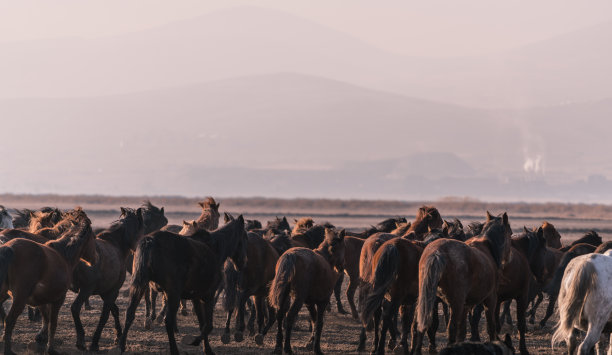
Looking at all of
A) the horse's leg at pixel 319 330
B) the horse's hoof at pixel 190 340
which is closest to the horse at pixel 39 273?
the horse's hoof at pixel 190 340

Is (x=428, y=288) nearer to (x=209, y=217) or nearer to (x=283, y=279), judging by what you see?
(x=283, y=279)

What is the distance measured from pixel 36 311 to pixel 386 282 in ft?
27.9

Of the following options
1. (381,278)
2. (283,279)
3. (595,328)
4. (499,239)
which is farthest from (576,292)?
(283,279)

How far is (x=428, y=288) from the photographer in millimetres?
12367

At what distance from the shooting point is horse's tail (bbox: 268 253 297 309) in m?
13.9

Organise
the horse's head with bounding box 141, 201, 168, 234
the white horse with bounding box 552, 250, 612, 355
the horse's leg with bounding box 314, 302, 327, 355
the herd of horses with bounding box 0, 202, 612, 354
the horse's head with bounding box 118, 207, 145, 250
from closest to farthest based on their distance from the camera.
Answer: the white horse with bounding box 552, 250, 612, 355 → the herd of horses with bounding box 0, 202, 612, 354 → the horse's leg with bounding box 314, 302, 327, 355 → the horse's head with bounding box 118, 207, 145, 250 → the horse's head with bounding box 141, 201, 168, 234

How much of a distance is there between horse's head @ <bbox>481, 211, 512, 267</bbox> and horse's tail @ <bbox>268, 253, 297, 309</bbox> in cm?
324

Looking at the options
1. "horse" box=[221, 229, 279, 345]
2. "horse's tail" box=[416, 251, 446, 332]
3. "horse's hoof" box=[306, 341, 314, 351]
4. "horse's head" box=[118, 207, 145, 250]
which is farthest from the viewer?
"horse's head" box=[118, 207, 145, 250]

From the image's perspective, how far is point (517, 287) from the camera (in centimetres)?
1458

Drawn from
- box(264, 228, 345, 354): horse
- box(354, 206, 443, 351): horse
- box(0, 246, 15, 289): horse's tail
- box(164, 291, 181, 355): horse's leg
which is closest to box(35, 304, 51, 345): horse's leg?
box(0, 246, 15, 289): horse's tail

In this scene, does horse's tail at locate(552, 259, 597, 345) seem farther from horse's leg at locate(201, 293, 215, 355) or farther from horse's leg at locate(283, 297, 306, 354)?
horse's leg at locate(201, 293, 215, 355)

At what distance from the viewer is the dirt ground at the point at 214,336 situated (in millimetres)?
14578

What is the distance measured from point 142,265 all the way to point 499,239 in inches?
227

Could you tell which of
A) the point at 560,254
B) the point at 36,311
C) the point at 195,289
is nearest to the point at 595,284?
the point at 195,289
